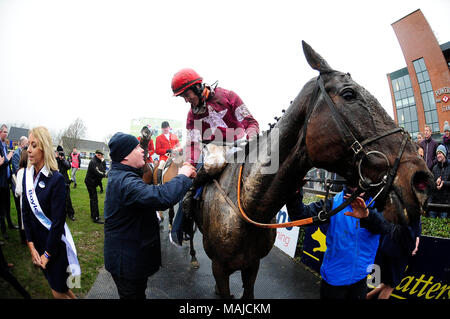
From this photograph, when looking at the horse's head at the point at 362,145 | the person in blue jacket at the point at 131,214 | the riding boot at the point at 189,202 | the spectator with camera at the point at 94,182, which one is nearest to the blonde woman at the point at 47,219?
the person in blue jacket at the point at 131,214

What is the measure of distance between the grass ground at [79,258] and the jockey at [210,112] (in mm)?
1799

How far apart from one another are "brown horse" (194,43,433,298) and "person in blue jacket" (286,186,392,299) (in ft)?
1.83

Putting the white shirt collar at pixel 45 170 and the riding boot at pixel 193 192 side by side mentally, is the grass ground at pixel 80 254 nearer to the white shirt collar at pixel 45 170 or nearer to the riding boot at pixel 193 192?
the white shirt collar at pixel 45 170

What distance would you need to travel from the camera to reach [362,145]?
1.37 m

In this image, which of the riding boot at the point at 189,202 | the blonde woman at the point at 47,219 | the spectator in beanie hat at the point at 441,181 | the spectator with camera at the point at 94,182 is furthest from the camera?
the spectator with camera at the point at 94,182

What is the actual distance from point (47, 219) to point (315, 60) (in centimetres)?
308

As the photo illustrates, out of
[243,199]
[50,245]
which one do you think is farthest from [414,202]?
[50,245]

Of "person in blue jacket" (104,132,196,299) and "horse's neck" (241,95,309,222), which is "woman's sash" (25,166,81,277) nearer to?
"person in blue jacket" (104,132,196,299)

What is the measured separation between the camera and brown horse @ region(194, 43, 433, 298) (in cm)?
128

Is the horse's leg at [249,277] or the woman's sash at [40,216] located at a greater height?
the woman's sash at [40,216]

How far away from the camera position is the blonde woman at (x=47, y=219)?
2.32 meters

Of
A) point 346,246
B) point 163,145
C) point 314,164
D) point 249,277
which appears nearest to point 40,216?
point 249,277

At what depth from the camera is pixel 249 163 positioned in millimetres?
2250
